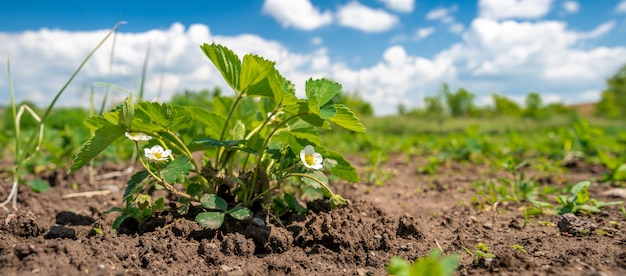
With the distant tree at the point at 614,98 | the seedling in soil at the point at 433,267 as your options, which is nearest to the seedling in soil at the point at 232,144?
the seedling in soil at the point at 433,267

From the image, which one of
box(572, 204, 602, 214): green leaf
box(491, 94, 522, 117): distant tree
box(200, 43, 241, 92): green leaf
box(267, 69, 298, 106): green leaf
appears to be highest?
box(491, 94, 522, 117): distant tree

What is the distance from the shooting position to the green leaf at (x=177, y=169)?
69.7 inches

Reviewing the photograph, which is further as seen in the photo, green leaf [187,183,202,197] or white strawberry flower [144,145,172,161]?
green leaf [187,183,202,197]

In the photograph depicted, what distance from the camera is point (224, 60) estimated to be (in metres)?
1.78

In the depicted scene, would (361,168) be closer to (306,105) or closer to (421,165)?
(421,165)

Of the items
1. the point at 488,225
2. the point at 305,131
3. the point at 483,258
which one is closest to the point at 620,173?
the point at 488,225

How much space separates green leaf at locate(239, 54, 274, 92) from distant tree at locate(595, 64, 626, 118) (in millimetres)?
25817

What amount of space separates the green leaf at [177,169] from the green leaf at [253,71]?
365 mm

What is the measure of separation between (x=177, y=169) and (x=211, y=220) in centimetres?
24

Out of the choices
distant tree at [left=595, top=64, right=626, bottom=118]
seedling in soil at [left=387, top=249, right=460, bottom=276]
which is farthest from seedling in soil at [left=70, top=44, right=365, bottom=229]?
distant tree at [left=595, top=64, right=626, bottom=118]

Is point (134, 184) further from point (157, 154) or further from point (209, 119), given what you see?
point (209, 119)

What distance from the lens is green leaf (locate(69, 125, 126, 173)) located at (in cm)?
184

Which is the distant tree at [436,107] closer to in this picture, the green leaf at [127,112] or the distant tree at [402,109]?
the distant tree at [402,109]

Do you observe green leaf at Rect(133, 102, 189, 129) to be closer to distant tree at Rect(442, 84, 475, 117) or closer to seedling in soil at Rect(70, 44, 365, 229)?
seedling in soil at Rect(70, 44, 365, 229)
